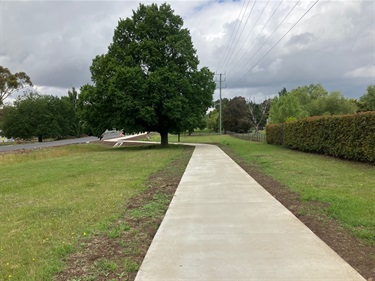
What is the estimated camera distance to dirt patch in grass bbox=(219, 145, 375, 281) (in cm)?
407

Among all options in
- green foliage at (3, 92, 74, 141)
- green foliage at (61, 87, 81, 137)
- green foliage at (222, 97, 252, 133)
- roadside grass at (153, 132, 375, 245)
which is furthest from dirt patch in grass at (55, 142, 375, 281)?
green foliage at (222, 97, 252, 133)

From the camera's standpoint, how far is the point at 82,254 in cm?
439

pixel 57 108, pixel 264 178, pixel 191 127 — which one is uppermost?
pixel 57 108

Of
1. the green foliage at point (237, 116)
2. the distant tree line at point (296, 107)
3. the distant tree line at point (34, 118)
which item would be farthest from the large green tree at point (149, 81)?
the green foliage at point (237, 116)

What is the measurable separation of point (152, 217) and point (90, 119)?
2515 cm

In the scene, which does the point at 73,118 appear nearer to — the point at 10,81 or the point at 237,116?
the point at 10,81

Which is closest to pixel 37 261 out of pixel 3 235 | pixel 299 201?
pixel 3 235

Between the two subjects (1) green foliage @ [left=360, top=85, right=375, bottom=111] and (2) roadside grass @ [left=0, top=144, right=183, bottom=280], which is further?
(1) green foliage @ [left=360, top=85, right=375, bottom=111]

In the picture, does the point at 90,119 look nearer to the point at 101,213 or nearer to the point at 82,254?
the point at 101,213

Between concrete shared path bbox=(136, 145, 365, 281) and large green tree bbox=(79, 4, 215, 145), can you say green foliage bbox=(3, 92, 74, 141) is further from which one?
concrete shared path bbox=(136, 145, 365, 281)

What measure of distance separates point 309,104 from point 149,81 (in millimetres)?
46462

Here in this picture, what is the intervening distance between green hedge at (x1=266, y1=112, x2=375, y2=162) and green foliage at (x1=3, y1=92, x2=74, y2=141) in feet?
168

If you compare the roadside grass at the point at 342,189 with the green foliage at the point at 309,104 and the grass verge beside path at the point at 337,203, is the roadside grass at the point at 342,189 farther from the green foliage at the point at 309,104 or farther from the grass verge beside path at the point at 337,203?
the green foliage at the point at 309,104

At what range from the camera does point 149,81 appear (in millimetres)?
26375
